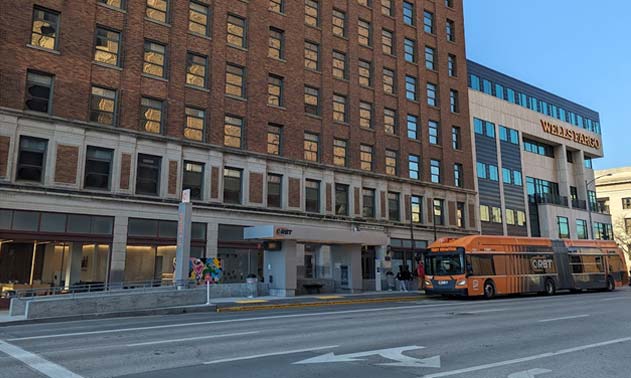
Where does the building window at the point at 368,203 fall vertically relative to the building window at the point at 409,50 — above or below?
below

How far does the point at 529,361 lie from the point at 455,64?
139ft

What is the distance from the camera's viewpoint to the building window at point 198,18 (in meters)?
31.2

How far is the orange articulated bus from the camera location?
2716cm

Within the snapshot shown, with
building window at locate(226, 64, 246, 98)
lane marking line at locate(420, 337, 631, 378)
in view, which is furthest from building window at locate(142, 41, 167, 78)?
lane marking line at locate(420, 337, 631, 378)

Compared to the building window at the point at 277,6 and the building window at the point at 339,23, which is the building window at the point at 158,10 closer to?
the building window at the point at 277,6

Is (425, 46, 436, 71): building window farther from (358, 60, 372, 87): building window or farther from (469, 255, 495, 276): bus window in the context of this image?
(469, 255, 495, 276): bus window

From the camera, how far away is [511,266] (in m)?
29.1

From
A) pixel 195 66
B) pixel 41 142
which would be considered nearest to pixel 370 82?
pixel 195 66

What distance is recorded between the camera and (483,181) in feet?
156

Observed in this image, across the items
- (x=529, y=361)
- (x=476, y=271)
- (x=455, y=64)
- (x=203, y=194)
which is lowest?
(x=529, y=361)

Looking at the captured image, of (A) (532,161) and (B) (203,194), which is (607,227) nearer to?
(A) (532,161)

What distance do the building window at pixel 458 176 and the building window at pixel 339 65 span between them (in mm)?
14042

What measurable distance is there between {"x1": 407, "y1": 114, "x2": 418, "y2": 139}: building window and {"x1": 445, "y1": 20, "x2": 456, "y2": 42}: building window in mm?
9963

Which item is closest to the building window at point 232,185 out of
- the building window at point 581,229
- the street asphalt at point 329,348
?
the street asphalt at point 329,348
